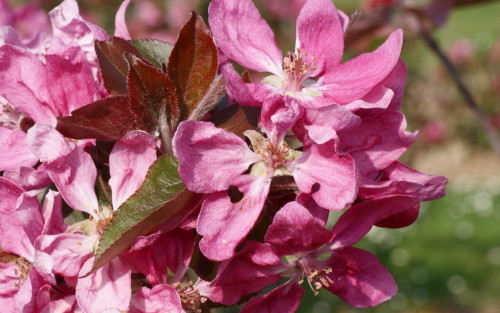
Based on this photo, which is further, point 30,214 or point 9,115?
point 9,115

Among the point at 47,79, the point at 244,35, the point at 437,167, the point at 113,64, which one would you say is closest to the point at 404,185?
the point at 244,35

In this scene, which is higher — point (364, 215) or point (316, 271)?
point (364, 215)

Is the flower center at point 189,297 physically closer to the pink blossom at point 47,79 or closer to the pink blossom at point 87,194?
the pink blossom at point 87,194

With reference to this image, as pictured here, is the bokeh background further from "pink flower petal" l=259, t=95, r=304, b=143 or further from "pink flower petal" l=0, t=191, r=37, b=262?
"pink flower petal" l=0, t=191, r=37, b=262

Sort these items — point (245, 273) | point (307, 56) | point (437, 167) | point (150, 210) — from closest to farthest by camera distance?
point (150, 210)
point (245, 273)
point (307, 56)
point (437, 167)

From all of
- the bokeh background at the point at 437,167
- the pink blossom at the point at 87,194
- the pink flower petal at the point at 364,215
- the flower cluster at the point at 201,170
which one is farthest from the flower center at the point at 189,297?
the bokeh background at the point at 437,167

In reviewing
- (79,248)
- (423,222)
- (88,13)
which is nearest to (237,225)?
(79,248)

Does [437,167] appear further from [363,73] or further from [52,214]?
[52,214]
